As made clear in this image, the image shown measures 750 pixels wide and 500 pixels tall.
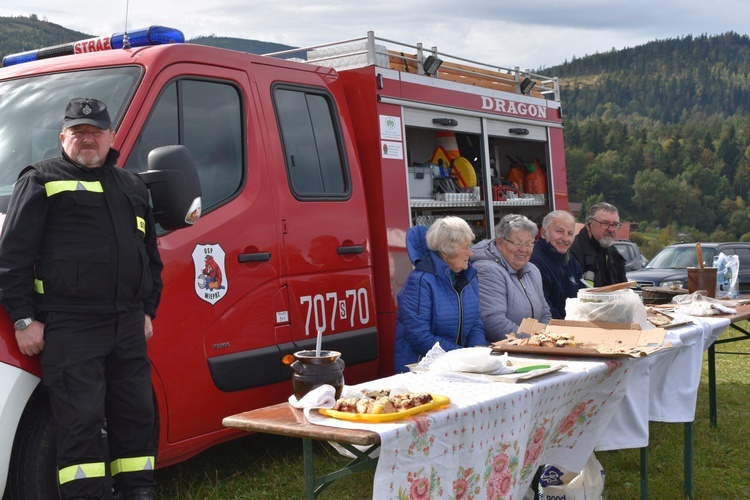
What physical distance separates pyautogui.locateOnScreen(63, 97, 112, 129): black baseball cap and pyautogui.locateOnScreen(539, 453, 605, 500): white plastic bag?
8.18 feet

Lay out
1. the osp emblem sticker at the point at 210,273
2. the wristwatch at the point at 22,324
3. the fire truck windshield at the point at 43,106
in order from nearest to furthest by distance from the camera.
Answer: the wristwatch at the point at 22,324
the fire truck windshield at the point at 43,106
the osp emblem sticker at the point at 210,273

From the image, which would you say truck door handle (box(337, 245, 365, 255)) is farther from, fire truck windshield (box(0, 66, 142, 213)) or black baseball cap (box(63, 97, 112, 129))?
Result: black baseball cap (box(63, 97, 112, 129))

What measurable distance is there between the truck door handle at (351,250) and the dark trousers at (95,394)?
1.70 metres

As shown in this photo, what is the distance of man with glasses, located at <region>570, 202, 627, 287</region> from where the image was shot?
6.78 m

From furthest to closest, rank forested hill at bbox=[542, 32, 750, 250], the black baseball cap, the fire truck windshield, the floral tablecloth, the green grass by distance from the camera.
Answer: forested hill at bbox=[542, 32, 750, 250] < the green grass < the fire truck windshield < the black baseball cap < the floral tablecloth

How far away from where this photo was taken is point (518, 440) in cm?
319

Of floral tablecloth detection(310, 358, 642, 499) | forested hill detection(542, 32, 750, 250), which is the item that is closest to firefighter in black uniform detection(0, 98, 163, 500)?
floral tablecloth detection(310, 358, 642, 499)

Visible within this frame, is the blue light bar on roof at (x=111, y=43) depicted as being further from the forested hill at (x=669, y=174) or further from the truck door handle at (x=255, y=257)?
the forested hill at (x=669, y=174)

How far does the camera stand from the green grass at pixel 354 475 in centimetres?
476

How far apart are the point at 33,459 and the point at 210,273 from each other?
120 centimetres

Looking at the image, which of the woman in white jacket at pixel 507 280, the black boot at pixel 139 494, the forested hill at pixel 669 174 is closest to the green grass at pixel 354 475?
the black boot at pixel 139 494

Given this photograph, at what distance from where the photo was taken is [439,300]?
16.3ft

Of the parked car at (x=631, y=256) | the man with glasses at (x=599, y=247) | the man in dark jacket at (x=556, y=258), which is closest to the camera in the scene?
the man in dark jacket at (x=556, y=258)

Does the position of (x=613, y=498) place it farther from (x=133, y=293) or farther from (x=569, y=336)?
(x=133, y=293)
